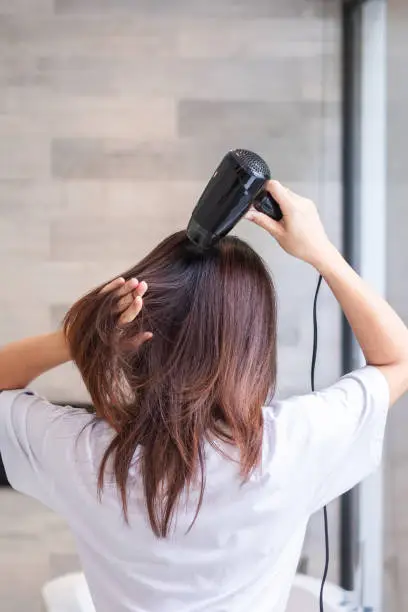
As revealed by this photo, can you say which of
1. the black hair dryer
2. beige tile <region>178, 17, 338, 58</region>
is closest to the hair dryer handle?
the black hair dryer

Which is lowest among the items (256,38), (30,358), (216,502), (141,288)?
(216,502)

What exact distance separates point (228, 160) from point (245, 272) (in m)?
0.13

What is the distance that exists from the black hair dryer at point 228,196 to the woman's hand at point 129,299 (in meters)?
0.10

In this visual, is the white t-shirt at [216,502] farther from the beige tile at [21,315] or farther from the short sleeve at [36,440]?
the beige tile at [21,315]

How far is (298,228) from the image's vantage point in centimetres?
87

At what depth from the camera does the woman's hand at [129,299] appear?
76 centimetres

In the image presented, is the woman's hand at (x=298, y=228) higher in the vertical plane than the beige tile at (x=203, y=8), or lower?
lower

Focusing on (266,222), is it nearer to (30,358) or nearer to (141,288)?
(141,288)

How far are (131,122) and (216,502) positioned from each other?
1160 mm

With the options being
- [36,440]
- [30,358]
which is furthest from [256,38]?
[36,440]

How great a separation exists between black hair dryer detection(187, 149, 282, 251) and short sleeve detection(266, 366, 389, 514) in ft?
0.70

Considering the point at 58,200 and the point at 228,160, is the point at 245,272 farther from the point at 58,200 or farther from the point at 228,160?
the point at 58,200

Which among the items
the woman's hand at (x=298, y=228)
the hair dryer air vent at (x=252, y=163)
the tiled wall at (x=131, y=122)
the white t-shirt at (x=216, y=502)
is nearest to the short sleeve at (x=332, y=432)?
the white t-shirt at (x=216, y=502)

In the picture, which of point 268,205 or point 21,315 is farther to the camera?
point 21,315
